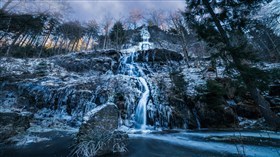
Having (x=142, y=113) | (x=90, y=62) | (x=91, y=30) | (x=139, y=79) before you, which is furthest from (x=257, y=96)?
(x=91, y=30)

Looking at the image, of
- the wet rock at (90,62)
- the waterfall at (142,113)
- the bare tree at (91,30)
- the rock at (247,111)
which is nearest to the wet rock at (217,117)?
the rock at (247,111)

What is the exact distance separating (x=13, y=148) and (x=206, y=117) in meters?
10.1

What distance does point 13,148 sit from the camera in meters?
5.03

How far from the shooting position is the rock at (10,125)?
580 centimetres

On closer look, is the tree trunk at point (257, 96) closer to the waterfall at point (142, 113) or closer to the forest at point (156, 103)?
the forest at point (156, 103)

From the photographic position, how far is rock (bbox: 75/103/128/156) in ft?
14.6

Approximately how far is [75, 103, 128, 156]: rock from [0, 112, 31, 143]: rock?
3245 mm

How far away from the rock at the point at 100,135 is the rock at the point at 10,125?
325cm

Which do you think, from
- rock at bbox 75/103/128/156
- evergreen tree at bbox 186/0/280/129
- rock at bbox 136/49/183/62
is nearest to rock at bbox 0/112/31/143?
rock at bbox 75/103/128/156

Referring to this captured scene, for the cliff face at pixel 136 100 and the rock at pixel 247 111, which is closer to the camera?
the cliff face at pixel 136 100

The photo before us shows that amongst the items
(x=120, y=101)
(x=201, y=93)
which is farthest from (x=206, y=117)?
(x=120, y=101)

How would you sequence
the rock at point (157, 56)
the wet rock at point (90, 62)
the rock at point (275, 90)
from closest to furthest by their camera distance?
the rock at point (275, 90) → the wet rock at point (90, 62) → the rock at point (157, 56)

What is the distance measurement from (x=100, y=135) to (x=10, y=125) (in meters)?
4.11

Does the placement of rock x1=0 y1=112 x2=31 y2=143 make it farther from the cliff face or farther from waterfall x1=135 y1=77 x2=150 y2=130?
waterfall x1=135 y1=77 x2=150 y2=130
